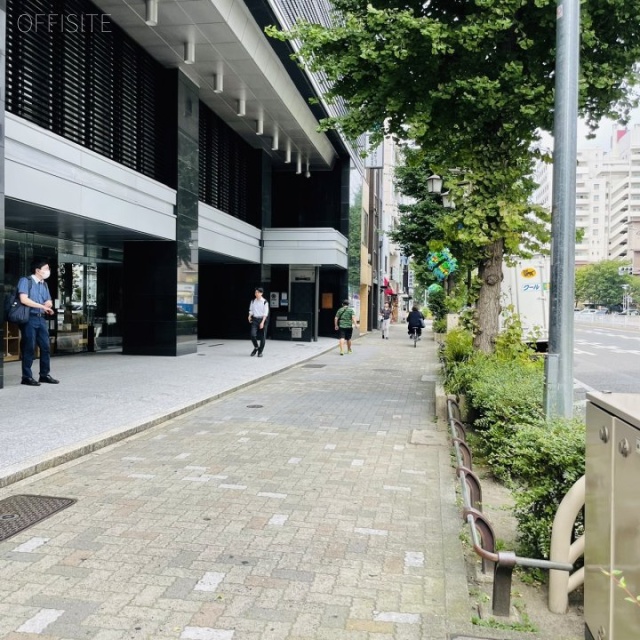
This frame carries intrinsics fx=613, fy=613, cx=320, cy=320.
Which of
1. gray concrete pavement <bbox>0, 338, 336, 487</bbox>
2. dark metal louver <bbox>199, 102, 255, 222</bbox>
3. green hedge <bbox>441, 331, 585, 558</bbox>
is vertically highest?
dark metal louver <bbox>199, 102, 255, 222</bbox>

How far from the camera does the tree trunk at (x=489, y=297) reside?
9.23 m

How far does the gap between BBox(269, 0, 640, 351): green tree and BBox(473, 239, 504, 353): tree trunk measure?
0.02 m

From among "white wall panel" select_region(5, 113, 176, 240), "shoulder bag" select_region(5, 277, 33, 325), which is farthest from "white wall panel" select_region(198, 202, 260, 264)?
"shoulder bag" select_region(5, 277, 33, 325)

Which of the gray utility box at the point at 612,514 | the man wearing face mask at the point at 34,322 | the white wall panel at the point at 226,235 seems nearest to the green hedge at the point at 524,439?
the gray utility box at the point at 612,514

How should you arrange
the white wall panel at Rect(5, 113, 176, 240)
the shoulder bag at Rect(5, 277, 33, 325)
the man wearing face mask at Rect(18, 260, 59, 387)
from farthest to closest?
the white wall panel at Rect(5, 113, 176, 240), the man wearing face mask at Rect(18, 260, 59, 387), the shoulder bag at Rect(5, 277, 33, 325)

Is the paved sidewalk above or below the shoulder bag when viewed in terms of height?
below

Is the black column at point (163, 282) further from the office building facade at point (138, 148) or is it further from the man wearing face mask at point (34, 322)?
the man wearing face mask at point (34, 322)

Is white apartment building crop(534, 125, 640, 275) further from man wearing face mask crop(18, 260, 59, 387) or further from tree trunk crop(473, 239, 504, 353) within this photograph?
man wearing face mask crop(18, 260, 59, 387)

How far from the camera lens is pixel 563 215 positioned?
5.22 metres

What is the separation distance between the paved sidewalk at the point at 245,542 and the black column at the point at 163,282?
8.78 m

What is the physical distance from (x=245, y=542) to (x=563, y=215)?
368cm

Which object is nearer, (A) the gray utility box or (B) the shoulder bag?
(A) the gray utility box

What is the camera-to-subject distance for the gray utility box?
6.61ft

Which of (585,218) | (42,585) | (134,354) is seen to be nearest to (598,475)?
(42,585)
